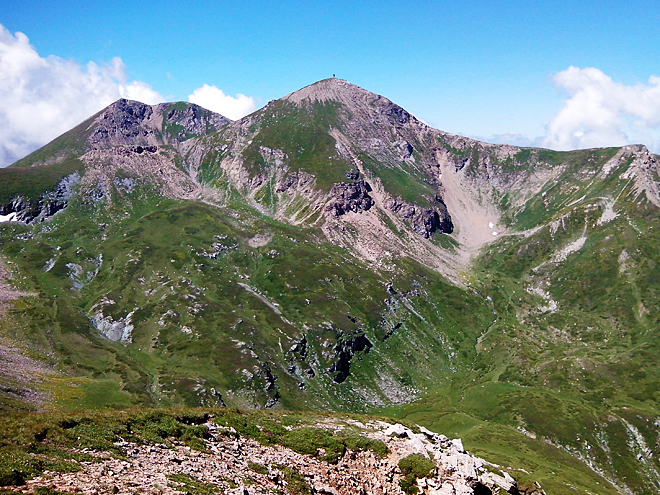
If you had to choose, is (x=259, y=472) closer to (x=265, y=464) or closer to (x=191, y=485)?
(x=265, y=464)

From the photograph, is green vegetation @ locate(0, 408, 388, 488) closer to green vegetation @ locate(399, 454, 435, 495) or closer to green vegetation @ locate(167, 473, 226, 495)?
green vegetation @ locate(167, 473, 226, 495)

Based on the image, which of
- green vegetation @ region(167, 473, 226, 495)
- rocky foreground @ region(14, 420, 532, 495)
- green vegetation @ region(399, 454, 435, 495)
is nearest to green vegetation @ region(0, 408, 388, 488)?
green vegetation @ region(167, 473, 226, 495)

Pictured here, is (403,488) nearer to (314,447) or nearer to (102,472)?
(314,447)

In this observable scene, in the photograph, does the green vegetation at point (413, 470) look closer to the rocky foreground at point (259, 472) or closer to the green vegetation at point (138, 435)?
the rocky foreground at point (259, 472)

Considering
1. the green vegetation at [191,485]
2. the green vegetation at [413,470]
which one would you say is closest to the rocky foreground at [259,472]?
the green vegetation at [191,485]

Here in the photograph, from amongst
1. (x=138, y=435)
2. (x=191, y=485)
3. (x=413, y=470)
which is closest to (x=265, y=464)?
(x=191, y=485)

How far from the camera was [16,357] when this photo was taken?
13650 centimetres

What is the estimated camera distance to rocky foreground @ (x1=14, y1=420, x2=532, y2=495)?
2938 centimetres

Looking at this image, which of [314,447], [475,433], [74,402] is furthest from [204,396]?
[314,447]

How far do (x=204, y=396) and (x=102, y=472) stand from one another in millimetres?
148212

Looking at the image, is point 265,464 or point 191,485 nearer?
point 191,485

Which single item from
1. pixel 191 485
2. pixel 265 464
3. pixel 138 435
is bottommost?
pixel 265 464

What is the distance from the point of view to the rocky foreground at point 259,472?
1156 inches

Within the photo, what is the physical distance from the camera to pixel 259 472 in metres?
38.8
